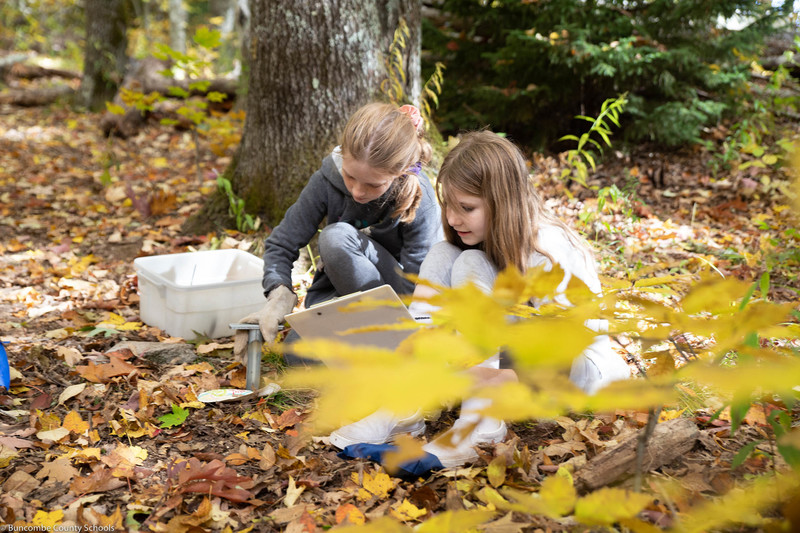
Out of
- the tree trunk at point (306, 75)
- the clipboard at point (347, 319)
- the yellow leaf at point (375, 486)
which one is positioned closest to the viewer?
the yellow leaf at point (375, 486)

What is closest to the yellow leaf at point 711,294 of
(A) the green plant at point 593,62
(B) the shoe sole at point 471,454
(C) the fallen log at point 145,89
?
(B) the shoe sole at point 471,454

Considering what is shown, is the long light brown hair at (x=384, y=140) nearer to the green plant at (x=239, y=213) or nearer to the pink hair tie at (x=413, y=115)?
the pink hair tie at (x=413, y=115)

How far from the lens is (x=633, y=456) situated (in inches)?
49.1

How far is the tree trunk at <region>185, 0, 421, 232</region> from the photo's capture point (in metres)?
2.83

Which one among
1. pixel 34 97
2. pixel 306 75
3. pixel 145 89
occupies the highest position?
pixel 306 75

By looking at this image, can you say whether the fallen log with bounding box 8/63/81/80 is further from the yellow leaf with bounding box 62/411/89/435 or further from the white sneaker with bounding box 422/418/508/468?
the white sneaker with bounding box 422/418/508/468

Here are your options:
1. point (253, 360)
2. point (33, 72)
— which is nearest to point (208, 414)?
point (253, 360)

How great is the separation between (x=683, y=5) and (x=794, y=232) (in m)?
1.66

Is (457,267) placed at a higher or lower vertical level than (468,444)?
higher

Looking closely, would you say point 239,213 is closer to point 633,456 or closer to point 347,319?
point 347,319

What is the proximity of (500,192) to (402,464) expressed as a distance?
2.71 feet

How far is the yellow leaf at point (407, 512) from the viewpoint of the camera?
1347 millimetres

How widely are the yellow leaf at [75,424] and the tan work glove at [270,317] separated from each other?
1.64 feet

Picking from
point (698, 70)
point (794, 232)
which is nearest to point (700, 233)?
point (794, 232)
